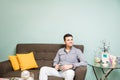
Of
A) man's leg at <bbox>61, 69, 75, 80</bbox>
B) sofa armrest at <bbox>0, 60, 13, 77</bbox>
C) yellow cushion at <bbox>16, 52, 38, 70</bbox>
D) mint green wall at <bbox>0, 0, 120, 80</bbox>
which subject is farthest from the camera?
mint green wall at <bbox>0, 0, 120, 80</bbox>

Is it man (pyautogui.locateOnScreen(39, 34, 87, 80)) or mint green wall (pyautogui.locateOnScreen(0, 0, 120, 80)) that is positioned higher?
mint green wall (pyautogui.locateOnScreen(0, 0, 120, 80))

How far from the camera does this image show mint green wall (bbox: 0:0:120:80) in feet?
13.9

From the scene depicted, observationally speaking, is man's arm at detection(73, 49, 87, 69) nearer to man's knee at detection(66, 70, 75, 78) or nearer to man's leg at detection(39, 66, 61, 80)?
man's knee at detection(66, 70, 75, 78)

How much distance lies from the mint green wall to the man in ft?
1.74

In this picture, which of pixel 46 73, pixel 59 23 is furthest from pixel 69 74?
pixel 59 23

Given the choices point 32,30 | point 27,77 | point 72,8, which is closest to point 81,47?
point 72,8

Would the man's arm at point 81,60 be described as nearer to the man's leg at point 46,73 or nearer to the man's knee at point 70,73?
the man's knee at point 70,73

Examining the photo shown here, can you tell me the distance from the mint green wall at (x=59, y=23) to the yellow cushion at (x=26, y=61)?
516 mm

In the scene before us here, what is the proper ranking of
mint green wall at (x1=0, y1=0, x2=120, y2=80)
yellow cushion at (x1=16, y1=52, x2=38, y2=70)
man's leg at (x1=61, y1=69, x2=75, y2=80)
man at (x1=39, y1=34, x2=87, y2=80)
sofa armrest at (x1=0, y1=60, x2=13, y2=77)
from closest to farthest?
1. man's leg at (x1=61, y1=69, x2=75, y2=80)
2. man at (x1=39, y1=34, x2=87, y2=80)
3. sofa armrest at (x1=0, y1=60, x2=13, y2=77)
4. yellow cushion at (x1=16, y1=52, x2=38, y2=70)
5. mint green wall at (x1=0, y1=0, x2=120, y2=80)

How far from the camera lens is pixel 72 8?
4.29 meters

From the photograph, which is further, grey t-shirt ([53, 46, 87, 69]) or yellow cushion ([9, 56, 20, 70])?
yellow cushion ([9, 56, 20, 70])

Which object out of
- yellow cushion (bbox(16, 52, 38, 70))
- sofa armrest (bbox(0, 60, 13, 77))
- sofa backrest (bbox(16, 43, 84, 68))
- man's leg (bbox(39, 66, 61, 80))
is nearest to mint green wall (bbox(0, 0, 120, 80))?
sofa backrest (bbox(16, 43, 84, 68))

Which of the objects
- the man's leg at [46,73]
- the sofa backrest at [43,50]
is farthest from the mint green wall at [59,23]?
the man's leg at [46,73]

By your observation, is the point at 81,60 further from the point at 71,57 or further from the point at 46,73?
the point at 46,73
